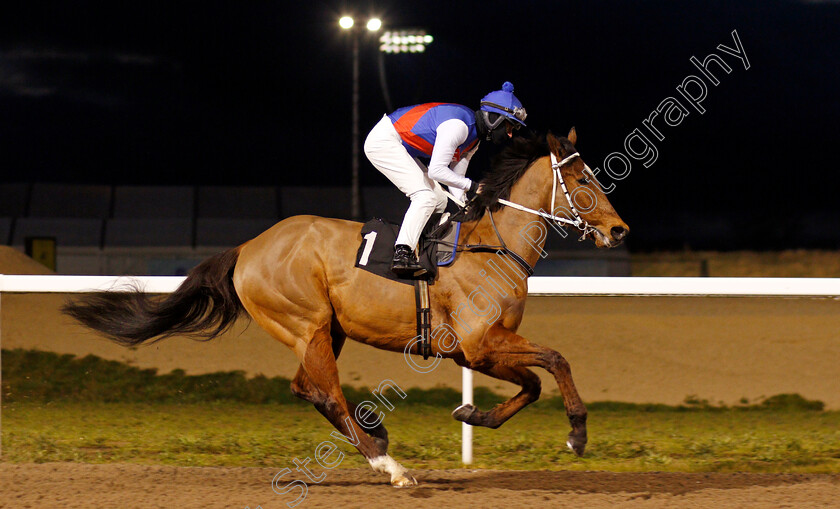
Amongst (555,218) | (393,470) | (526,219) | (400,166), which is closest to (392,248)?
(400,166)

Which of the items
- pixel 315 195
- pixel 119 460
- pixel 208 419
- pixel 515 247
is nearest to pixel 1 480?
pixel 119 460

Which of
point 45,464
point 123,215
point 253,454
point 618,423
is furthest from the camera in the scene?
point 123,215

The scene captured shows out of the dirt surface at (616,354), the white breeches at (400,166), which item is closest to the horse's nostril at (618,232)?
the white breeches at (400,166)

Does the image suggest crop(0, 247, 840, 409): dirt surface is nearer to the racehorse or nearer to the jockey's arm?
the racehorse

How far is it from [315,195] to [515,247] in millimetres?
15452

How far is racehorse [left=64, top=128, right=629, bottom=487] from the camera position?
11.9 feet

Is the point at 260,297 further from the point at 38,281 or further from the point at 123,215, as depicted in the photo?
the point at 123,215

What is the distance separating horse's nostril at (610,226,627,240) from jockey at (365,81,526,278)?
64cm

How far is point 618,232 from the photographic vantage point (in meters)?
3.65

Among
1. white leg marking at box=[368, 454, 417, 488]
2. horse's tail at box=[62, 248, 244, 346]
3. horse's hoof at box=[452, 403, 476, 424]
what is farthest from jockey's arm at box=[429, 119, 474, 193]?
white leg marking at box=[368, 454, 417, 488]

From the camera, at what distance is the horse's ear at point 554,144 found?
376 centimetres

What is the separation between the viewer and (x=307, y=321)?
3873mm

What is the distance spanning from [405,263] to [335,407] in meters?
0.73

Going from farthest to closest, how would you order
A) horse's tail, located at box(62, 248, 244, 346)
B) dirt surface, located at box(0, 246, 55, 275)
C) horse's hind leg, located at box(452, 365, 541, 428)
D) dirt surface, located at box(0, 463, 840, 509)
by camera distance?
dirt surface, located at box(0, 246, 55, 275) → horse's tail, located at box(62, 248, 244, 346) → horse's hind leg, located at box(452, 365, 541, 428) → dirt surface, located at box(0, 463, 840, 509)
